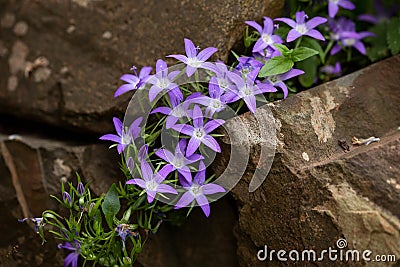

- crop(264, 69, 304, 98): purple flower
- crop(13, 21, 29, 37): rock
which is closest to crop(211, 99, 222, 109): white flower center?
crop(264, 69, 304, 98): purple flower

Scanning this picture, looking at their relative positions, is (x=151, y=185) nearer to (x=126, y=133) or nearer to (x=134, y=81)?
(x=126, y=133)

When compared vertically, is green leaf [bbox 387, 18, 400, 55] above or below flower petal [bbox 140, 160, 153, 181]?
above

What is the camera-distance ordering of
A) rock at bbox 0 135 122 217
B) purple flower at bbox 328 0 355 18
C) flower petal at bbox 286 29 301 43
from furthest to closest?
1. purple flower at bbox 328 0 355 18
2. rock at bbox 0 135 122 217
3. flower petal at bbox 286 29 301 43

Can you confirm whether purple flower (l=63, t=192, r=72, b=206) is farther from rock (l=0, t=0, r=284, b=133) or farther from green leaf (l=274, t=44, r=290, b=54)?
green leaf (l=274, t=44, r=290, b=54)

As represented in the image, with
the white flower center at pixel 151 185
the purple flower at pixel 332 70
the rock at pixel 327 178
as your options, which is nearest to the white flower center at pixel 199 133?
the rock at pixel 327 178

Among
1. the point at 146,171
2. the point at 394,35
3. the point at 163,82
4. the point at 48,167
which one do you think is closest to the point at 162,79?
the point at 163,82

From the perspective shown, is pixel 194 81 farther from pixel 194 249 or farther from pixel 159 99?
pixel 194 249

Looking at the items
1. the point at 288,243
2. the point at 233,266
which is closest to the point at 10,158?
the point at 233,266

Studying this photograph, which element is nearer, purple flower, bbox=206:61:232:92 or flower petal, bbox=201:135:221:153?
flower petal, bbox=201:135:221:153

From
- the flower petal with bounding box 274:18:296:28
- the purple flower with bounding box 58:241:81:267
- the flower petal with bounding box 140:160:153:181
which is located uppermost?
the flower petal with bounding box 274:18:296:28
